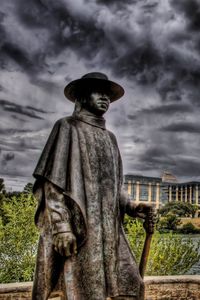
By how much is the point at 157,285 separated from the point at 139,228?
5.68 meters

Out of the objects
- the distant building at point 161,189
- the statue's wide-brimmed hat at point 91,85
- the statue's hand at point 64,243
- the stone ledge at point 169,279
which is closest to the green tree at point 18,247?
the stone ledge at point 169,279

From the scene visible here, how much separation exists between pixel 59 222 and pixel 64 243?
0.18 meters

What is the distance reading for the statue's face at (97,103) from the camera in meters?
4.14

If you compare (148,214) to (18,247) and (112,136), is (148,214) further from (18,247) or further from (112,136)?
(18,247)

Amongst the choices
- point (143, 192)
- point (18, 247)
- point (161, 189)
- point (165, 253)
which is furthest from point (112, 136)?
point (161, 189)

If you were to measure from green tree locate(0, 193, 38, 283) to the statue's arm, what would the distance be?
734cm

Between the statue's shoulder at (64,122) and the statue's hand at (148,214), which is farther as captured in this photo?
the statue's hand at (148,214)

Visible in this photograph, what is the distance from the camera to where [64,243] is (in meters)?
3.47

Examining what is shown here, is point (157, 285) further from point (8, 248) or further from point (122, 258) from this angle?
point (8, 248)

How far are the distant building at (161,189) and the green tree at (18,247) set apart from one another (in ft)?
212

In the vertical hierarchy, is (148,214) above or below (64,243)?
above

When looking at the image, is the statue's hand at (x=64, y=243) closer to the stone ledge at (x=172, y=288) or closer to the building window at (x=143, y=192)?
the stone ledge at (x=172, y=288)

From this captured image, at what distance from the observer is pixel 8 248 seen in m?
11.4

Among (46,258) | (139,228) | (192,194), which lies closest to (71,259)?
(46,258)
